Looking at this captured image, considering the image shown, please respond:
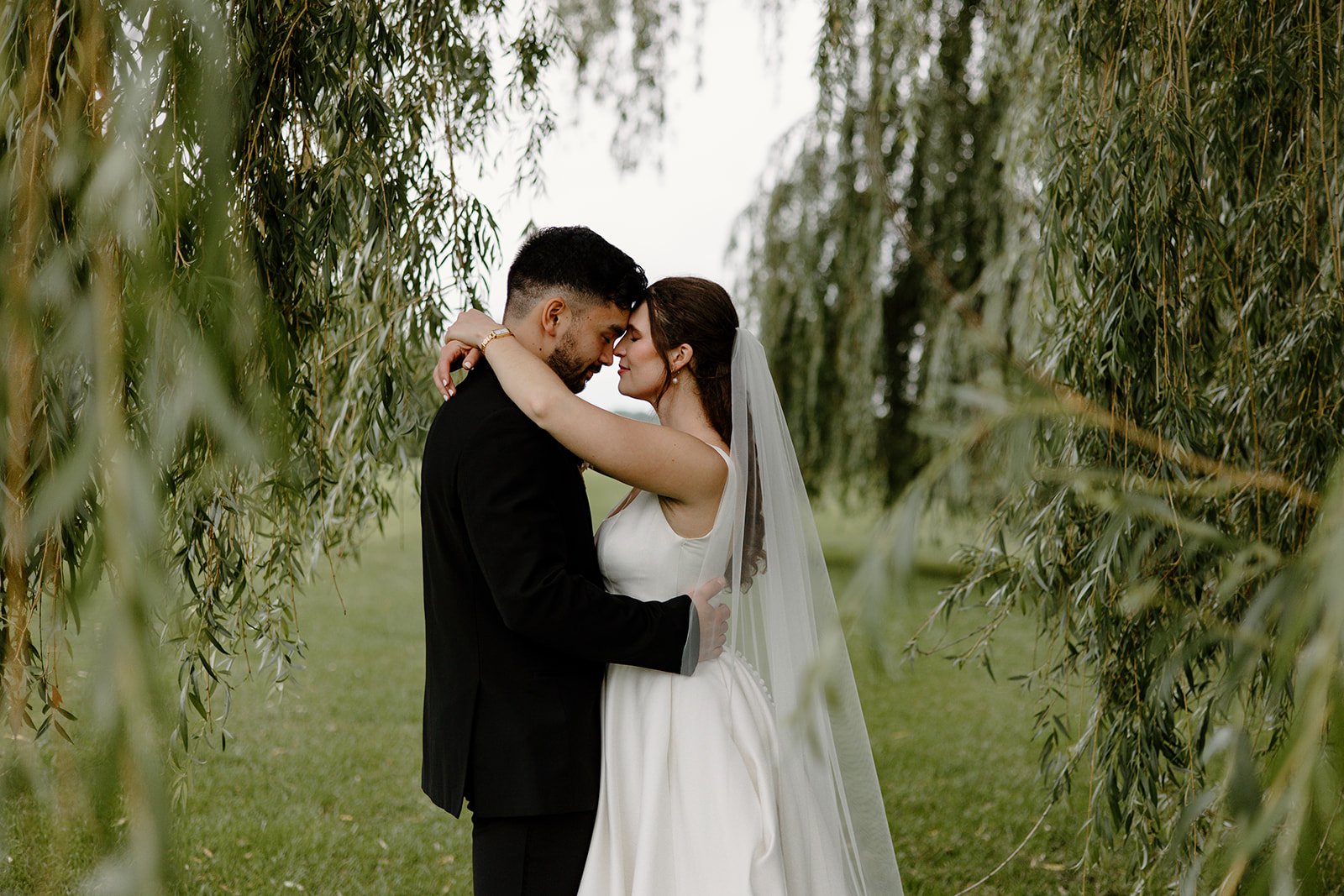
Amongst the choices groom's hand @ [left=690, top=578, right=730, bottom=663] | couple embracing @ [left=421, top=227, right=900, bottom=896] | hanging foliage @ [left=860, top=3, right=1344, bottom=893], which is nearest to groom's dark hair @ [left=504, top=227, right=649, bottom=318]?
couple embracing @ [left=421, top=227, right=900, bottom=896]

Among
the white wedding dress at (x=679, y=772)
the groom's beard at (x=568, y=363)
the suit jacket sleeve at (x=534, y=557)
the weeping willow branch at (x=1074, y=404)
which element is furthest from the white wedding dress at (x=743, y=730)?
the weeping willow branch at (x=1074, y=404)

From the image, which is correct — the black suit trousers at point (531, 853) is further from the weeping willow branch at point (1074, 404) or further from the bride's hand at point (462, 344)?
the weeping willow branch at point (1074, 404)

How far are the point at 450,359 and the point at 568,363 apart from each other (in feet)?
0.77

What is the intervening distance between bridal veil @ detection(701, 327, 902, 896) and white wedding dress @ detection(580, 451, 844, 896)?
38mm

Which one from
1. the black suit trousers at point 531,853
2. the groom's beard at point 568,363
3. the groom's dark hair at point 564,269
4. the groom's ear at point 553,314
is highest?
the groom's dark hair at point 564,269

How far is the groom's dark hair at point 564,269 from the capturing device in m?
1.88

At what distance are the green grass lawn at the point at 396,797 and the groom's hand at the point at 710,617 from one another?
0.48 m

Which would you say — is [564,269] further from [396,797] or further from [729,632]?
[396,797]

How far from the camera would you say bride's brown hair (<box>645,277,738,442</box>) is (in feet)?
6.53

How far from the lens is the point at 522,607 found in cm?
163

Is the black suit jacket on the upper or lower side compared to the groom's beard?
lower

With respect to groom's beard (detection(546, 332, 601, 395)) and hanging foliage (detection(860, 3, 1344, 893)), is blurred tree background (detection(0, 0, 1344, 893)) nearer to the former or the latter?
hanging foliage (detection(860, 3, 1344, 893))

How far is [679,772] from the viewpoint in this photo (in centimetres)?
184

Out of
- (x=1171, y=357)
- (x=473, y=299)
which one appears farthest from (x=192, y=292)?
(x=1171, y=357)
